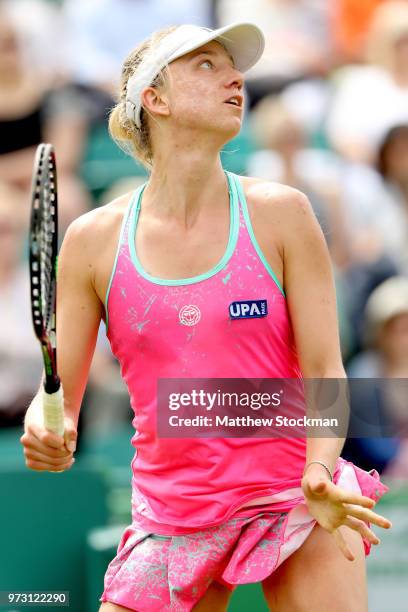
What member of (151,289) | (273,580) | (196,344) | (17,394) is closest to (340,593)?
(273,580)

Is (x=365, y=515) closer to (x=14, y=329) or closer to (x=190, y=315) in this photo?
(x=190, y=315)

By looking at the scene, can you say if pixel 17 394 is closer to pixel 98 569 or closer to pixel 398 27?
pixel 98 569

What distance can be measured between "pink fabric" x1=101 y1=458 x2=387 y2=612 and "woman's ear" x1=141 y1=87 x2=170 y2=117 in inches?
37.5

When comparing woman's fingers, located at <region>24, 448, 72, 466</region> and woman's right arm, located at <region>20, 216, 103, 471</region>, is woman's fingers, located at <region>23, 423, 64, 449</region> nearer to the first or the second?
woman's fingers, located at <region>24, 448, 72, 466</region>

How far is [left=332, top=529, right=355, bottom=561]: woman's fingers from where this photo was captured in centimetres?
251

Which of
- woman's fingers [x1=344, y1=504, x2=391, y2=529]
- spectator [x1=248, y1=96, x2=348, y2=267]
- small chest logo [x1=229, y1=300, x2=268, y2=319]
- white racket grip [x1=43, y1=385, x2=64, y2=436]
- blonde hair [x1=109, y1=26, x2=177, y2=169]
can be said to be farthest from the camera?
spectator [x1=248, y1=96, x2=348, y2=267]

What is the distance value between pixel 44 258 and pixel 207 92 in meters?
0.58

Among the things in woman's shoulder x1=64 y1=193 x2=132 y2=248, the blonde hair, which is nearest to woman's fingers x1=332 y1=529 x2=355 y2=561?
woman's shoulder x1=64 y1=193 x2=132 y2=248

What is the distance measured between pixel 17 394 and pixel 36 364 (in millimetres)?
154

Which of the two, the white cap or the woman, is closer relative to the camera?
the woman

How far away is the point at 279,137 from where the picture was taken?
5.99 metres

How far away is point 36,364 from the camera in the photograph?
5.23 m
